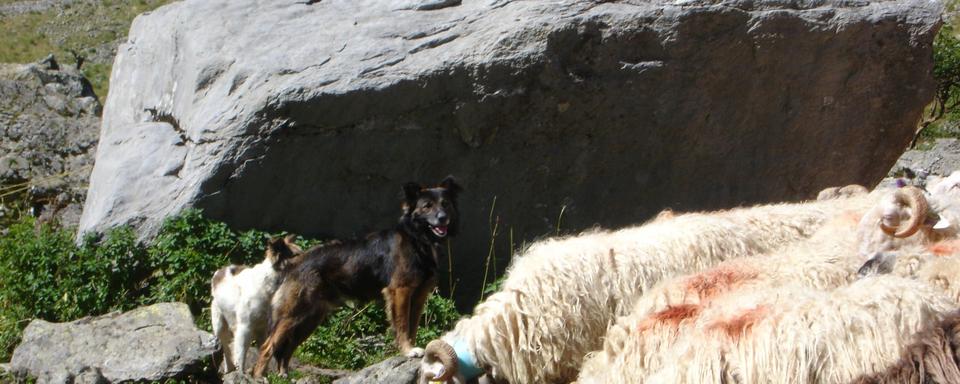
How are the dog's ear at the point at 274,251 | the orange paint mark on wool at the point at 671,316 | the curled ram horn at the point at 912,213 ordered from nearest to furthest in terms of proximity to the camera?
1. the orange paint mark on wool at the point at 671,316
2. the curled ram horn at the point at 912,213
3. the dog's ear at the point at 274,251

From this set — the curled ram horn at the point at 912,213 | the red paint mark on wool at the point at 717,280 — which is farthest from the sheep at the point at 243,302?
the curled ram horn at the point at 912,213

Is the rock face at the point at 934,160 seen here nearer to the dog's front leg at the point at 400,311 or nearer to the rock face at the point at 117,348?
the dog's front leg at the point at 400,311

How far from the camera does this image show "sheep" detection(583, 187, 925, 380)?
4.38 meters

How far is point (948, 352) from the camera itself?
3488 millimetres

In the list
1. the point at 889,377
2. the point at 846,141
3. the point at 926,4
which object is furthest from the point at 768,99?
the point at 889,377

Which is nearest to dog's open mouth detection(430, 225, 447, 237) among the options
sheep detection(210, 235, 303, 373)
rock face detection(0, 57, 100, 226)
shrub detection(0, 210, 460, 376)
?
shrub detection(0, 210, 460, 376)

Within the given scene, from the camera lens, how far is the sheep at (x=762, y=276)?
438cm

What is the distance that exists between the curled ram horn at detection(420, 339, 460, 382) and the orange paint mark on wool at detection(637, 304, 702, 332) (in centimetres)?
94

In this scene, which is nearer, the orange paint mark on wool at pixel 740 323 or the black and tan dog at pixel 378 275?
the orange paint mark on wool at pixel 740 323

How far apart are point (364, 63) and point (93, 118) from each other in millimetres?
4835

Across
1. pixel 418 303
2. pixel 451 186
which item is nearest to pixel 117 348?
pixel 418 303

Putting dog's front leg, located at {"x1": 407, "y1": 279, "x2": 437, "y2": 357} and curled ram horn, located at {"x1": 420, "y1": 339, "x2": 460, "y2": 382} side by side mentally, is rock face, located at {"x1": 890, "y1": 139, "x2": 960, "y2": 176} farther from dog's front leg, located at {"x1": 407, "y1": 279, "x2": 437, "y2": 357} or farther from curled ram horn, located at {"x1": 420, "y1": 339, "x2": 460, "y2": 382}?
curled ram horn, located at {"x1": 420, "y1": 339, "x2": 460, "y2": 382}

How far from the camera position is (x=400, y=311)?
698 centimetres

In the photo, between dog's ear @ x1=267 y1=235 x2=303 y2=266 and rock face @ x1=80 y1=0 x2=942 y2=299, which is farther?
rock face @ x1=80 y1=0 x2=942 y2=299
